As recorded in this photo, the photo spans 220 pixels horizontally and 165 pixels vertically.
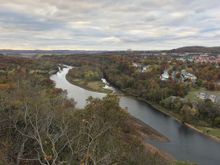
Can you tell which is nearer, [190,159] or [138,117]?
[190,159]

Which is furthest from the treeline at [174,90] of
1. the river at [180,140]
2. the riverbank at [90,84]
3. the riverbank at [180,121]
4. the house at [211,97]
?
the riverbank at [90,84]

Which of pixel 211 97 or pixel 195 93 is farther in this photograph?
pixel 195 93

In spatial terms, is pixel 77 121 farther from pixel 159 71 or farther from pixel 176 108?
pixel 159 71

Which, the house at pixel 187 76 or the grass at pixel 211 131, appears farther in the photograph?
the house at pixel 187 76

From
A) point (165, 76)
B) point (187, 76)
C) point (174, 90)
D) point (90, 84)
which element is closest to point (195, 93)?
point (174, 90)

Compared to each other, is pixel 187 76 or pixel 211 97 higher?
pixel 187 76

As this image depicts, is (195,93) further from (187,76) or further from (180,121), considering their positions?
(180,121)

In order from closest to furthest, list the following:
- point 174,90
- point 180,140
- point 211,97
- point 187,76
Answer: point 180,140
point 211,97
point 174,90
point 187,76

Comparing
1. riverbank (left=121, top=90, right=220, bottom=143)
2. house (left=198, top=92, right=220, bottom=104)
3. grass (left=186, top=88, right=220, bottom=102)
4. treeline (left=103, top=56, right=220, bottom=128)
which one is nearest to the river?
riverbank (left=121, top=90, right=220, bottom=143)

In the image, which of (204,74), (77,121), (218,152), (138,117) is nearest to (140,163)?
(77,121)

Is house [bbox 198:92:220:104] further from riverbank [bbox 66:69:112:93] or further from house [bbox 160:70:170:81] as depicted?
riverbank [bbox 66:69:112:93]

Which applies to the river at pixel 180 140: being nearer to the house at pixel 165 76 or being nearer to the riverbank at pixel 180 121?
the riverbank at pixel 180 121
